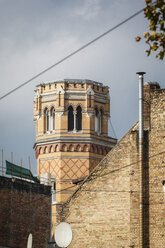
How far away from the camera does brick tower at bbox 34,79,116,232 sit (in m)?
60.4

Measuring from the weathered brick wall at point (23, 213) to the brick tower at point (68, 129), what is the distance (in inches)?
793

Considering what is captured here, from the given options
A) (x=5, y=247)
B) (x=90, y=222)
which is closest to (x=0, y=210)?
(x=5, y=247)

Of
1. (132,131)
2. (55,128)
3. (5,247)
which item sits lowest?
(5,247)

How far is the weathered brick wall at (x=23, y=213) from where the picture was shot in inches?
1382

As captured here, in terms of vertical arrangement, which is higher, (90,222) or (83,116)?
(83,116)

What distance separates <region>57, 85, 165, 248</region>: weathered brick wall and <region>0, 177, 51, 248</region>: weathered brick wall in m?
7.41

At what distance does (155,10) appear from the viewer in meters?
13.3

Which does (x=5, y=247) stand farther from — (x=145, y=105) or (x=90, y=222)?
(x=145, y=105)

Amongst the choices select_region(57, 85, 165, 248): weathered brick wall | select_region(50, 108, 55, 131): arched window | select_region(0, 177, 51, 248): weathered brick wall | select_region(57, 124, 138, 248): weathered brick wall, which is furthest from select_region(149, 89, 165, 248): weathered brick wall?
select_region(50, 108, 55, 131): arched window

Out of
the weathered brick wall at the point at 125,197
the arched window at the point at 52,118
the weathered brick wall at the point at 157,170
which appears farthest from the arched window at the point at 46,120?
the weathered brick wall at the point at 157,170

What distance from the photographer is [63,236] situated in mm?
23344

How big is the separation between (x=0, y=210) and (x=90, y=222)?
827 centimetres

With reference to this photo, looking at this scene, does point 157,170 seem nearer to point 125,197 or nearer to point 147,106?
point 125,197

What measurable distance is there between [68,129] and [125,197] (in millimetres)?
34511
